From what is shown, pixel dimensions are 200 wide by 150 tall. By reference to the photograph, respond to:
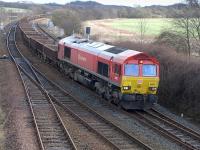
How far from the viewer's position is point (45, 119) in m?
23.2

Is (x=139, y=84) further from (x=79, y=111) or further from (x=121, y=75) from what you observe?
(x=79, y=111)

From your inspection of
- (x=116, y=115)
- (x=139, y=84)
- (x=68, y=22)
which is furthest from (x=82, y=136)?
(x=68, y=22)

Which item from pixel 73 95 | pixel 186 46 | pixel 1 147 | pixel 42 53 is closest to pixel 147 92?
pixel 73 95

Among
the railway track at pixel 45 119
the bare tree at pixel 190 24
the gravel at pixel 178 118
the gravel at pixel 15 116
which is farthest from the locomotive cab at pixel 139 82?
the bare tree at pixel 190 24

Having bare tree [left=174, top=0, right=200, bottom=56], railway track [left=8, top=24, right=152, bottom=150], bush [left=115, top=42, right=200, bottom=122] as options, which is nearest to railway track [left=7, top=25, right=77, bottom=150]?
railway track [left=8, top=24, right=152, bottom=150]

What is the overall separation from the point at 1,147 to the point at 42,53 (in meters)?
31.2

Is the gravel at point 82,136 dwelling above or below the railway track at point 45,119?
below

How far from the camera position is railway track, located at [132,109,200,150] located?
20.2 metres

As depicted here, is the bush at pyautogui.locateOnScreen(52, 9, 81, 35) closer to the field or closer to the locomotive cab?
the field

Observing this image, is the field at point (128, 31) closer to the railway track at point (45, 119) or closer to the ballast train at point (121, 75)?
the ballast train at point (121, 75)

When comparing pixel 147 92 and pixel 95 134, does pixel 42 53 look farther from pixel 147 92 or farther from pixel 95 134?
pixel 95 134

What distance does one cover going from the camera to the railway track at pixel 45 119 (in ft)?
61.9

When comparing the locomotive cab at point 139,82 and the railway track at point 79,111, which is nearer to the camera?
the railway track at point 79,111

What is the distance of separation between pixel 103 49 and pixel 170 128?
8.87 m
